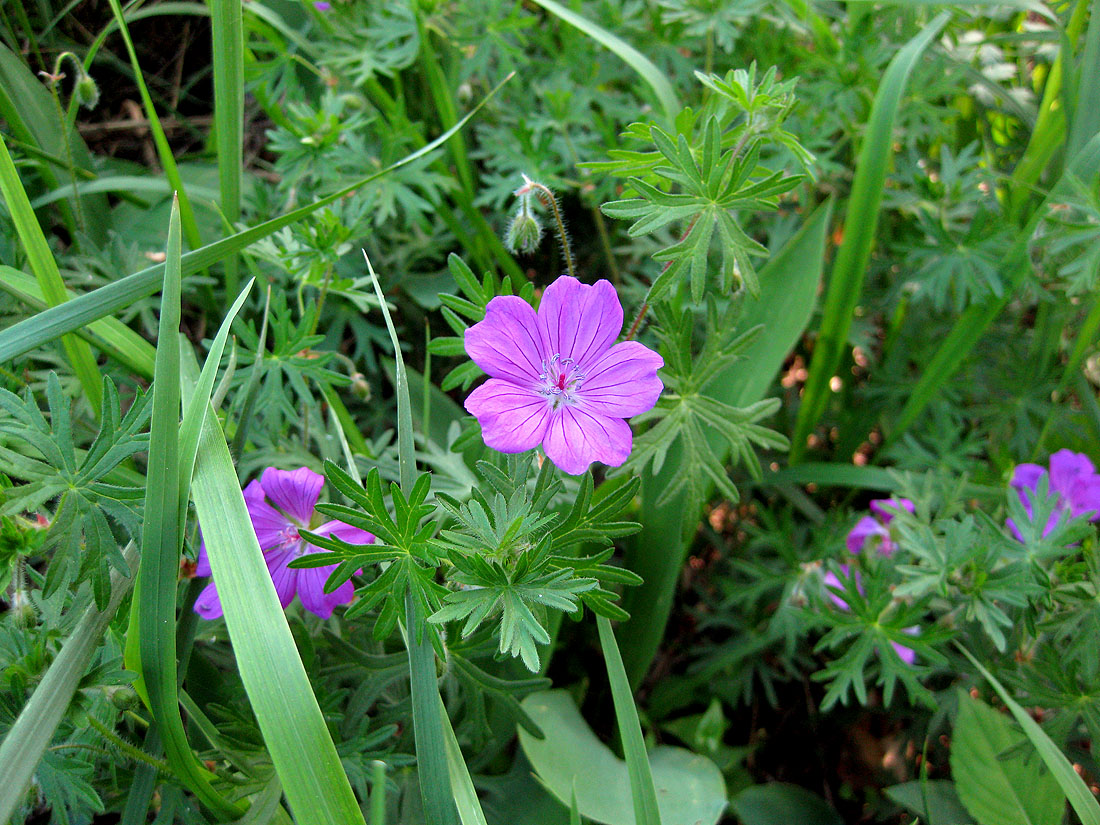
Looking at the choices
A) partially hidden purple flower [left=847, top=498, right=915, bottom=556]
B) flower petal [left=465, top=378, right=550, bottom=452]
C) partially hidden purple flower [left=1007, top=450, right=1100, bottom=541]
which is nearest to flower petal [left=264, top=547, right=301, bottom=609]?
flower petal [left=465, top=378, right=550, bottom=452]

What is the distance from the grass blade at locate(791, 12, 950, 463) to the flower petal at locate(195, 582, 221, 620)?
56.3 inches

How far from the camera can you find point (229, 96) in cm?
147

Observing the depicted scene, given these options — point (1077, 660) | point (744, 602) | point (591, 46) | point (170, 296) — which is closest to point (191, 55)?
point (591, 46)

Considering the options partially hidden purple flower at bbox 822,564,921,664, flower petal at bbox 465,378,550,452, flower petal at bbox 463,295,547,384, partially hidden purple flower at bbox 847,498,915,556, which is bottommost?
partially hidden purple flower at bbox 822,564,921,664

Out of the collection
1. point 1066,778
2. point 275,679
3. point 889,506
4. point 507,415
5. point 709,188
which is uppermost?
point 709,188

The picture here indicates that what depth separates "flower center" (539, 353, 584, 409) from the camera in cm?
115

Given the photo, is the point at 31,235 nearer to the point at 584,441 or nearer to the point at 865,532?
the point at 584,441

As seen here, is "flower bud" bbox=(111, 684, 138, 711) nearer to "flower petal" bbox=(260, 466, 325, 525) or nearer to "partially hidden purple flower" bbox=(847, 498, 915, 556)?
"flower petal" bbox=(260, 466, 325, 525)

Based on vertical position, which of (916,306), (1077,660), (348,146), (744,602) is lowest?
(744,602)

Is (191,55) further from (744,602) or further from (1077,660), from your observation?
(1077,660)

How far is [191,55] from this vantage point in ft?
7.52

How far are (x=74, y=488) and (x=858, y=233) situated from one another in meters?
1.61

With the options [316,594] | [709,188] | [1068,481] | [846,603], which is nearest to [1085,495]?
[1068,481]

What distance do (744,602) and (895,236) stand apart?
3.80 feet
